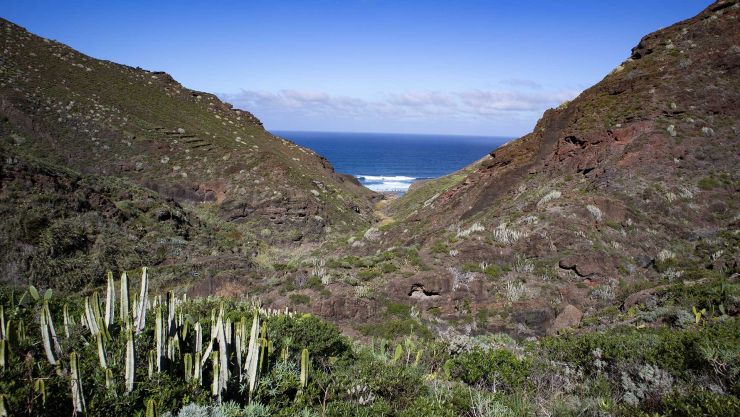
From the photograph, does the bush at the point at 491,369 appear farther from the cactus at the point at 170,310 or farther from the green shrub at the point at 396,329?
the cactus at the point at 170,310

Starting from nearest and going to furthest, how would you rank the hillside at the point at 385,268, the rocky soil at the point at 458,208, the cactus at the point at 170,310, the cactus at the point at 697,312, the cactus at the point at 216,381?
the cactus at the point at 216,381, the hillside at the point at 385,268, the cactus at the point at 170,310, the cactus at the point at 697,312, the rocky soil at the point at 458,208

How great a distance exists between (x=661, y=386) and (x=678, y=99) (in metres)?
19.7

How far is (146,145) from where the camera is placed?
33.2 m

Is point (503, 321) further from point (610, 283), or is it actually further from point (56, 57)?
point (56, 57)

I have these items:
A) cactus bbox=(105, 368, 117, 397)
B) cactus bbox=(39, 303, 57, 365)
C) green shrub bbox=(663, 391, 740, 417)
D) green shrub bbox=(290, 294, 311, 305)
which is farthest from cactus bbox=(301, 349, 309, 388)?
green shrub bbox=(290, 294, 311, 305)

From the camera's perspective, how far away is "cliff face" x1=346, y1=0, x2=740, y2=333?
1238 cm

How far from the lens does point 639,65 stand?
23312mm

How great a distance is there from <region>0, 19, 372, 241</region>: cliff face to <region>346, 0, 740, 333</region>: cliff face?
33.5 ft

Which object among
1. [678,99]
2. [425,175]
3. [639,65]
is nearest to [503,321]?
[678,99]

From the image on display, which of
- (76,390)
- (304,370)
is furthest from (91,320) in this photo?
(304,370)

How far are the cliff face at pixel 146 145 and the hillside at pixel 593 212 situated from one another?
342 inches

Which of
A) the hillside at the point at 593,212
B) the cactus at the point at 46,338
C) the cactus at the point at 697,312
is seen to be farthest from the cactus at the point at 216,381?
the cactus at the point at 697,312

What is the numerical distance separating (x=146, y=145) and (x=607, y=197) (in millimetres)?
32672

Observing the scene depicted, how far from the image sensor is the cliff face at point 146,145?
29.4 metres
